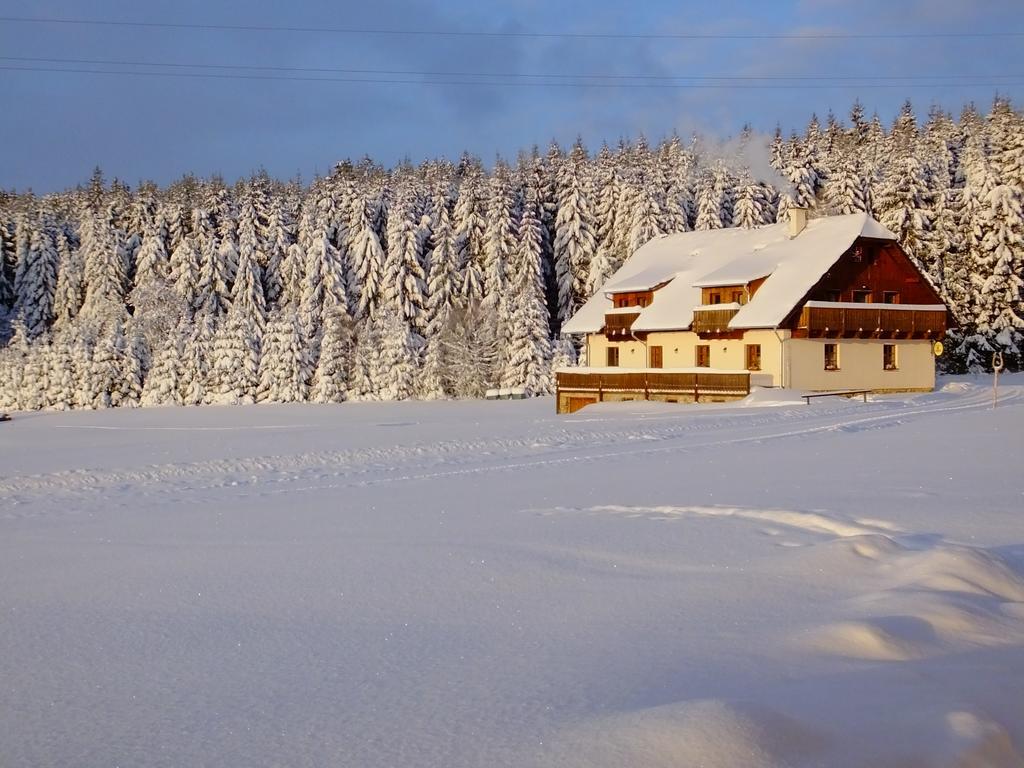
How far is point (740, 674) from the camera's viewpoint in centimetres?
640

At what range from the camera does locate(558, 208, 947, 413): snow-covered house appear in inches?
1633

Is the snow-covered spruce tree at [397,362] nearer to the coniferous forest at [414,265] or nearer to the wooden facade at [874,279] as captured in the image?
the coniferous forest at [414,265]

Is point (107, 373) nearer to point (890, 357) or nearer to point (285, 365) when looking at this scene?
point (285, 365)

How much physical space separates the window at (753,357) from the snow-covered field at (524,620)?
25195 millimetres

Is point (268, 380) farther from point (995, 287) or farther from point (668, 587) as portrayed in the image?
point (668, 587)

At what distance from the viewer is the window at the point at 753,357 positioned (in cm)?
4284

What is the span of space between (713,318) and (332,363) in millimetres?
29834

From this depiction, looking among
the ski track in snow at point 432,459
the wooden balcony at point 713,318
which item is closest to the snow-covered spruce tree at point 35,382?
the wooden balcony at point 713,318

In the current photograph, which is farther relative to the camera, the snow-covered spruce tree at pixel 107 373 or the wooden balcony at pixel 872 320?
the snow-covered spruce tree at pixel 107 373

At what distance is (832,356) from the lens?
43344mm

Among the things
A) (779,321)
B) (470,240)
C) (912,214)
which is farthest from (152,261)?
(912,214)

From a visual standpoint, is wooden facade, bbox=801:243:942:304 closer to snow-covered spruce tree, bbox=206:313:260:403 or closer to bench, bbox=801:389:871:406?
bench, bbox=801:389:871:406

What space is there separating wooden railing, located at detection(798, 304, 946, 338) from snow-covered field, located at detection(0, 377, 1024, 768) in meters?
24.4

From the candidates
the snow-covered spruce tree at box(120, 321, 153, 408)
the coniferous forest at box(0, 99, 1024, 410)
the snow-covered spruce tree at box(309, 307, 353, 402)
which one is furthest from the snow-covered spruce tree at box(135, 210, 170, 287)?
the snow-covered spruce tree at box(309, 307, 353, 402)
